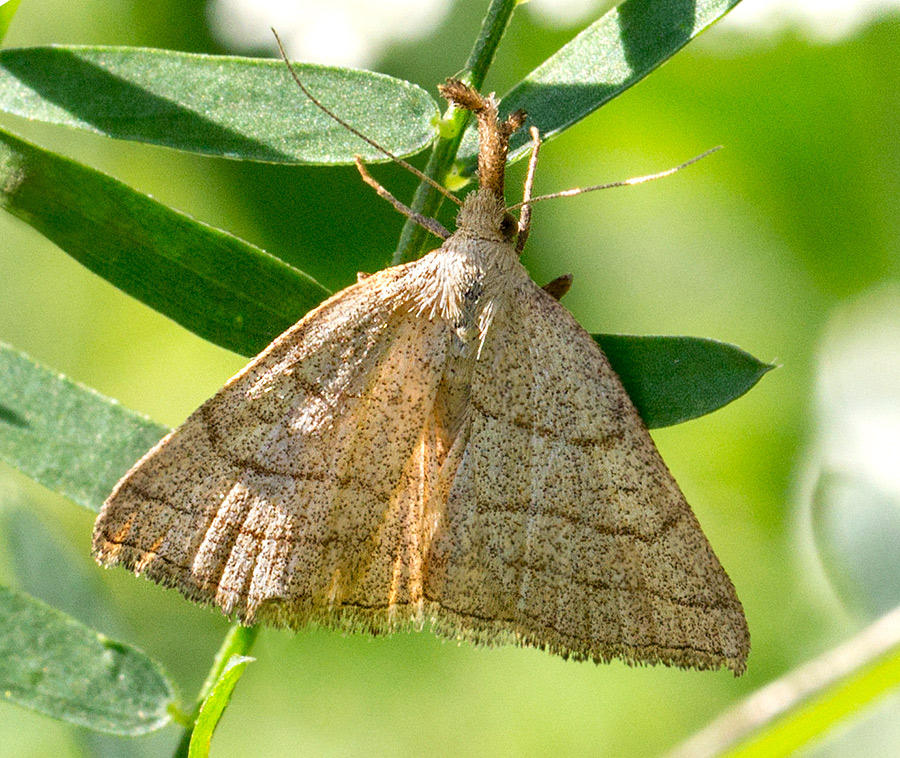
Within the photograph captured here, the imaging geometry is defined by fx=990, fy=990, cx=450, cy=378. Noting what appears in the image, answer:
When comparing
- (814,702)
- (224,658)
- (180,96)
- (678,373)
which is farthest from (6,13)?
(814,702)

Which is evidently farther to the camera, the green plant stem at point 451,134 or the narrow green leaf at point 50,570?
the narrow green leaf at point 50,570

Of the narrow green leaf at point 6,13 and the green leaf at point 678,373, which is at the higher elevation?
the narrow green leaf at point 6,13

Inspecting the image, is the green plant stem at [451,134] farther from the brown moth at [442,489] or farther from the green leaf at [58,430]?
the green leaf at [58,430]

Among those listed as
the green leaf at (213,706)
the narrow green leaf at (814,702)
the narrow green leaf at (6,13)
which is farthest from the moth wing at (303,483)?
the narrow green leaf at (814,702)

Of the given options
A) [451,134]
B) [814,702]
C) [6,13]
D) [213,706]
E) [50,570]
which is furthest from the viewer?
[50,570]

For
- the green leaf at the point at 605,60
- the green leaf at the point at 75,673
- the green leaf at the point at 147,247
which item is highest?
the green leaf at the point at 605,60

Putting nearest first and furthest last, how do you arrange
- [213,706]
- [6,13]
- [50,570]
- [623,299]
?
[213,706]
[6,13]
[50,570]
[623,299]

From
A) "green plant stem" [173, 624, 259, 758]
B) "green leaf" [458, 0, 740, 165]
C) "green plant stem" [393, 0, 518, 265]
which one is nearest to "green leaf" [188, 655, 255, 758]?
"green plant stem" [173, 624, 259, 758]

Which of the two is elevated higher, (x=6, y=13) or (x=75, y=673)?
(x=6, y=13)

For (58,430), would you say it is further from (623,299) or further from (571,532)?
(623,299)
